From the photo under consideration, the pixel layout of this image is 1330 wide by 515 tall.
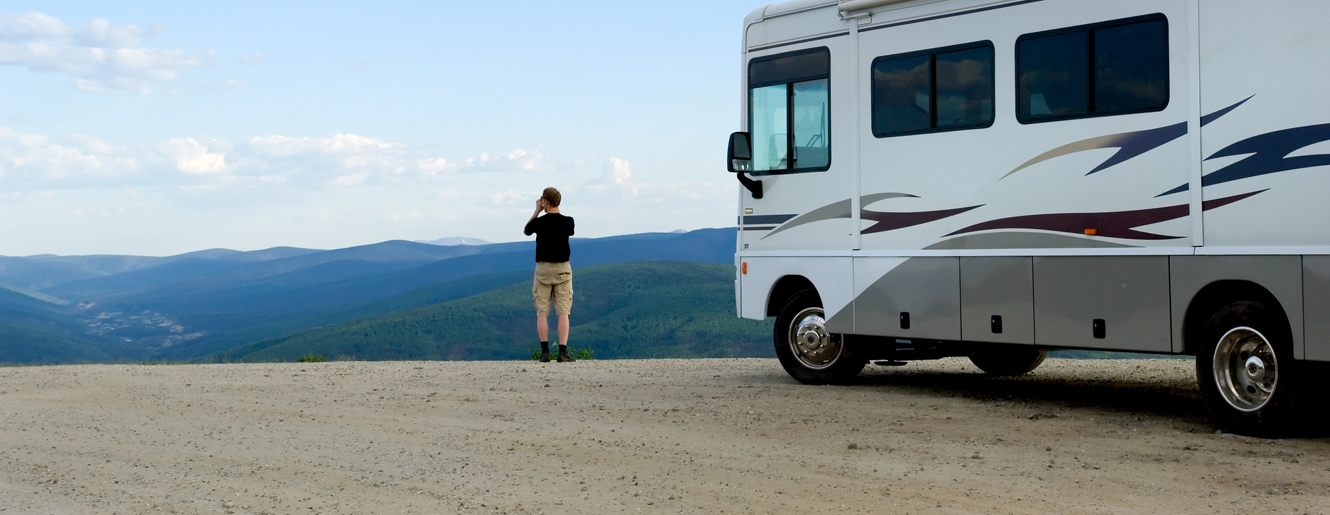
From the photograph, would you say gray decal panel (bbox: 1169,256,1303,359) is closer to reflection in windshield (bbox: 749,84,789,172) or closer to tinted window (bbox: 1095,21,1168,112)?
tinted window (bbox: 1095,21,1168,112)

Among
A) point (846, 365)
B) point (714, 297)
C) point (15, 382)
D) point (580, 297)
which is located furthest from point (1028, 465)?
point (580, 297)

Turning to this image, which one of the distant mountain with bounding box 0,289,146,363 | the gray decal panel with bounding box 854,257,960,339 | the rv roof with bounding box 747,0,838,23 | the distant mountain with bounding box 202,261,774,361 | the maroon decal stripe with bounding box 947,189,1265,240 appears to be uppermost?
the rv roof with bounding box 747,0,838,23

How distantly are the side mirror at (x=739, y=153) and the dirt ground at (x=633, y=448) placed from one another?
1875mm

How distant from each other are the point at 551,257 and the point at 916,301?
449 cm

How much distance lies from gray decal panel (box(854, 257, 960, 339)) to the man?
3.82m

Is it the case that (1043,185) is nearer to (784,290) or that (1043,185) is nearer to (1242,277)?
(1242,277)

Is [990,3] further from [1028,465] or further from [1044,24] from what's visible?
[1028,465]

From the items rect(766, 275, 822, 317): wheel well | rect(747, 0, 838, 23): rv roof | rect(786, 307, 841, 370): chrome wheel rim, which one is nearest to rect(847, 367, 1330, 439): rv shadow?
rect(786, 307, 841, 370): chrome wheel rim

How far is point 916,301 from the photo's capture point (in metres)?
8.80

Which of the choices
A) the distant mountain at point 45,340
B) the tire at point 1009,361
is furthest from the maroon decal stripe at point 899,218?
the distant mountain at point 45,340

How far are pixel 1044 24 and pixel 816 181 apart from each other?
2.25 m

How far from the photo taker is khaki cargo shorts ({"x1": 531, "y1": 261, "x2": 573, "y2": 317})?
39.8 ft

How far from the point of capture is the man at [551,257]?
1204 cm

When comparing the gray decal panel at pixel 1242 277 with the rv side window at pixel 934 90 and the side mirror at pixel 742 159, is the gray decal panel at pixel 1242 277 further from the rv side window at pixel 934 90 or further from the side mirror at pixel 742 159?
the side mirror at pixel 742 159
